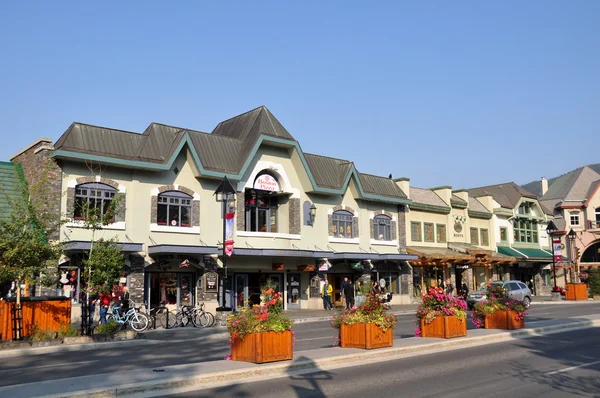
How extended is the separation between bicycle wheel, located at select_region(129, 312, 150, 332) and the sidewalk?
10.2 meters

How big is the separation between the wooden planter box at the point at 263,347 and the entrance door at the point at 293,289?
68.9ft

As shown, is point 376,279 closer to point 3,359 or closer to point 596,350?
point 596,350

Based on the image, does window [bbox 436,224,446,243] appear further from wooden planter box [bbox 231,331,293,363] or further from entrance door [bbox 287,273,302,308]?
wooden planter box [bbox 231,331,293,363]

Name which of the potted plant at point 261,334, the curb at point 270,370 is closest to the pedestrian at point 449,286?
the curb at point 270,370

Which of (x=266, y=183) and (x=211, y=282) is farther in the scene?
(x=266, y=183)

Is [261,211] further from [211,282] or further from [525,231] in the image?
[525,231]

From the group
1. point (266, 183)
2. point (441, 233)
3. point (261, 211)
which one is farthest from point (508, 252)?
point (266, 183)

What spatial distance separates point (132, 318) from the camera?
21234mm

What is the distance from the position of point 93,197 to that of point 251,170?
27.9ft

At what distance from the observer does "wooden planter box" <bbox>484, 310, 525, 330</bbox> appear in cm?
1803

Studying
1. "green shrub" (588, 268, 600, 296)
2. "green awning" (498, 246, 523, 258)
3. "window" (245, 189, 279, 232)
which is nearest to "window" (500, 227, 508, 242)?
"green awning" (498, 246, 523, 258)

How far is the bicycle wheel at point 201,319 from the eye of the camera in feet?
77.7

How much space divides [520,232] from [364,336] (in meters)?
41.0

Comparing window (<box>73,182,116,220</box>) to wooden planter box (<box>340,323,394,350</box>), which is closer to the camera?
wooden planter box (<box>340,323,394,350</box>)
